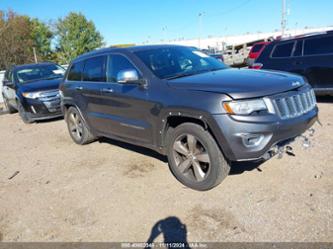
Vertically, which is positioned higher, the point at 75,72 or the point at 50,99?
the point at 75,72

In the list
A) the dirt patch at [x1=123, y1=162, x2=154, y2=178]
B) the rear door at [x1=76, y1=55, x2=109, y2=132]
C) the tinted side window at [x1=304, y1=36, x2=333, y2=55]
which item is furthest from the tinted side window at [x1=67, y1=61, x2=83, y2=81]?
the tinted side window at [x1=304, y1=36, x2=333, y2=55]

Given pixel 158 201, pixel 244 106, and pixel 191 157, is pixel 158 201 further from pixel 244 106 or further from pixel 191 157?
pixel 244 106

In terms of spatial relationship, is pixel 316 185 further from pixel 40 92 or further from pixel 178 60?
pixel 40 92

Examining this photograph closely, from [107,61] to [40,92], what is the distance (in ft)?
15.6

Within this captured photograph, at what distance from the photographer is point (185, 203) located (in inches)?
143

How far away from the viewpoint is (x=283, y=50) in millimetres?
8023

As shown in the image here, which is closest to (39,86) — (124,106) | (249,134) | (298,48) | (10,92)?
(10,92)

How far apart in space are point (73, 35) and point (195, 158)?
177ft

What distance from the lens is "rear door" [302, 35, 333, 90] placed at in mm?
7262

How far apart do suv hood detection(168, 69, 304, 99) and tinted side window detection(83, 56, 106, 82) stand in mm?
1657

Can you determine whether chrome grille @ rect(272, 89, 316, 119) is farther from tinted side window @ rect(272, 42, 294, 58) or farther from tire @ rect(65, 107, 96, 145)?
tinted side window @ rect(272, 42, 294, 58)

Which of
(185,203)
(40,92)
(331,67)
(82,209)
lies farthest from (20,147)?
(331,67)

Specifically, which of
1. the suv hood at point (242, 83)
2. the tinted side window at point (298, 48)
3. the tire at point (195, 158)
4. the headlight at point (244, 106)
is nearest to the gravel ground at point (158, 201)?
the tire at point (195, 158)

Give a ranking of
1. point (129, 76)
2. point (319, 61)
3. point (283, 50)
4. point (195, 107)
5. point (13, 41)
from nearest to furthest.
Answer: point (195, 107) < point (129, 76) < point (319, 61) < point (283, 50) < point (13, 41)
